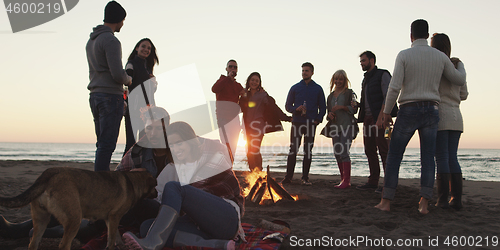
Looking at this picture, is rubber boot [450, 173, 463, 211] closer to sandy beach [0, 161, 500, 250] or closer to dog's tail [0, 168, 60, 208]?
sandy beach [0, 161, 500, 250]

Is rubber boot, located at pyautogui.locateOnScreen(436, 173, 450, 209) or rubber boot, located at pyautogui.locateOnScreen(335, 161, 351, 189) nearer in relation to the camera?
rubber boot, located at pyautogui.locateOnScreen(436, 173, 450, 209)

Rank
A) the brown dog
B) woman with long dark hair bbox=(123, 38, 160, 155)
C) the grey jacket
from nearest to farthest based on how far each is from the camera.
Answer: the brown dog, the grey jacket, woman with long dark hair bbox=(123, 38, 160, 155)

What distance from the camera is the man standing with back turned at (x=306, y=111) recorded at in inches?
261

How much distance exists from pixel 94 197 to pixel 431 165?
12.3 feet

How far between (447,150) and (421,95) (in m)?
0.88

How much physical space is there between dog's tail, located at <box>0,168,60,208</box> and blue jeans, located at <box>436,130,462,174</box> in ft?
14.0

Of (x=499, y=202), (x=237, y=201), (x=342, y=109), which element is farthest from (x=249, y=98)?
(x=499, y=202)

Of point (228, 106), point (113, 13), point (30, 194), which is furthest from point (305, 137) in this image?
point (30, 194)

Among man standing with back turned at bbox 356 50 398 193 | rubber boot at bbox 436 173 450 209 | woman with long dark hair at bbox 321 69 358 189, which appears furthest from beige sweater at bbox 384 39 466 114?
woman with long dark hair at bbox 321 69 358 189

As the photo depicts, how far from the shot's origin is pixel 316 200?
17.1 feet

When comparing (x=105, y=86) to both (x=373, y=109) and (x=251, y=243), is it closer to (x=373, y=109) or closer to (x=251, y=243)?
(x=251, y=243)

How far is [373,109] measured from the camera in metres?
5.50

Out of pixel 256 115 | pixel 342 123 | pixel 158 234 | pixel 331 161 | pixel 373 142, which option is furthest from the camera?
pixel 331 161

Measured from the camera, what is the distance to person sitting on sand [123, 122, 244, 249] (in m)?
2.29
